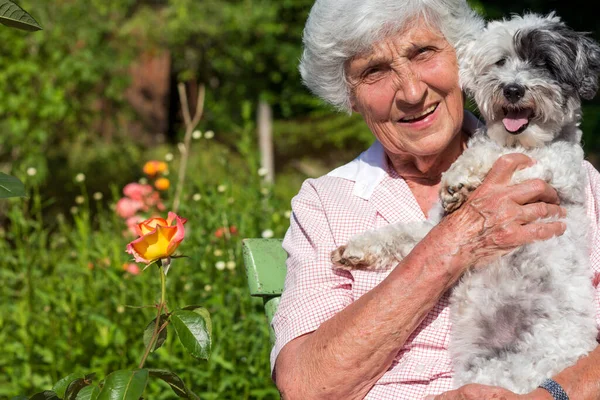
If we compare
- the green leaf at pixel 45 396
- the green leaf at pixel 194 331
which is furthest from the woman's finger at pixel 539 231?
the green leaf at pixel 45 396

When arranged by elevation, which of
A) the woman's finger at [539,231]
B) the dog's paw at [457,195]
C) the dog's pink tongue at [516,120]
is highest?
the dog's pink tongue at [516,120]

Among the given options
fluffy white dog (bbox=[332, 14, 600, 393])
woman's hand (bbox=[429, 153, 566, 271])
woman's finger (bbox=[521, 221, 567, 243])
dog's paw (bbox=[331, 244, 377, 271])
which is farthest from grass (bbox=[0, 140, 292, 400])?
woman's finger (bbox=[521, 221, 567, 243])

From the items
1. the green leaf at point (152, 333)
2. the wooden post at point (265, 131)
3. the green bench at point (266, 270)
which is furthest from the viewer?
the wooden post at point (265, 131)

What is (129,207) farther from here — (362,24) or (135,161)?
(135,161)

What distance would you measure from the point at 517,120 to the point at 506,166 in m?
0.16

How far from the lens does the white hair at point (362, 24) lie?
253cm

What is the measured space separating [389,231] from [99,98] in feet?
19.2

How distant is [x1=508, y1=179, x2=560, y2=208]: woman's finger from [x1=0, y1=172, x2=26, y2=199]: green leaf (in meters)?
1.38

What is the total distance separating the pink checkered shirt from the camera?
2.38 m

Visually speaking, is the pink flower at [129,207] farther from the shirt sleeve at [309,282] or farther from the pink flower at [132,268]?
the shirt sleeve at [309,282]

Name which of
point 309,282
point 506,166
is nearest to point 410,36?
point 506,166

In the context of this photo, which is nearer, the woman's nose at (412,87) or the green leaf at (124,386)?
the green leaf at (124,386)

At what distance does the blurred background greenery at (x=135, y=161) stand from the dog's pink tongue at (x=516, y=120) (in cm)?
140

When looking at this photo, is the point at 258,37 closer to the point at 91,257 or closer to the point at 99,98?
the point at 99,98
